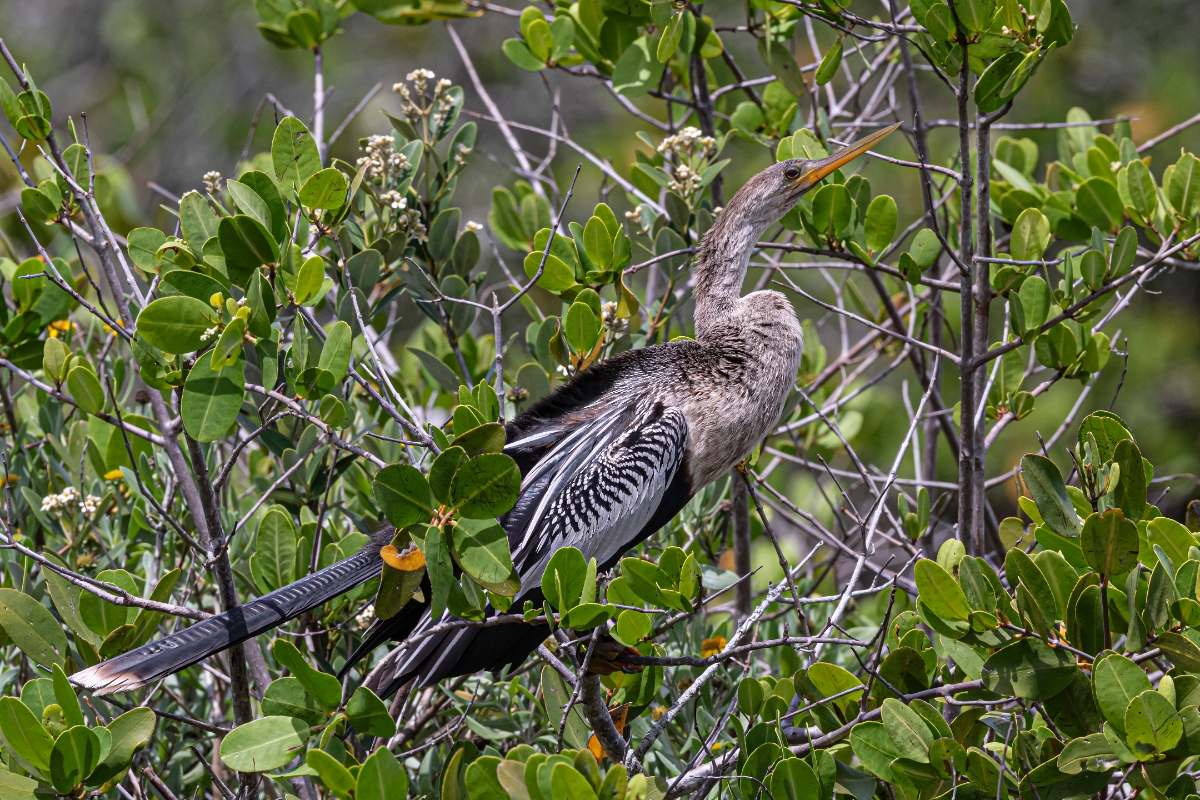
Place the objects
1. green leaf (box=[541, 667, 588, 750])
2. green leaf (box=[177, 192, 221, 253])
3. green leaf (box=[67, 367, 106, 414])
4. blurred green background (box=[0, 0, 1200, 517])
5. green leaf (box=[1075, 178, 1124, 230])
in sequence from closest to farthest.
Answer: green leaf (box=[541, 667, 588, 750]) → green leaf (box=[177, 192, 221, 253]) → green leaf (box=[67, 367, 106, 414]) → green leaf (box=[1075, 178, 1124, 230]) → blurred green background (box=[0, 0, 1200, 517])

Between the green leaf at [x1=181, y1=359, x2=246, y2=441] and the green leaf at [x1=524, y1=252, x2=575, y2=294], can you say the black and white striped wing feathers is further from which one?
the green leaf at [x1=181, y1=359, x2=246, y2=441]

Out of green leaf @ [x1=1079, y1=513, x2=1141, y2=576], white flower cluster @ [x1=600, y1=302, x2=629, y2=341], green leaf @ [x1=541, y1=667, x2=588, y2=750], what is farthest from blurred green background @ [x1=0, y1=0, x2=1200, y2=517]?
green leaf @ [x1=1079, y1=513, x2=1141, y2=576]

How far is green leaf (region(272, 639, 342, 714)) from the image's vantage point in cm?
165

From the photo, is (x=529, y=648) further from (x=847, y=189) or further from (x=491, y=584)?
(x=847, y=189)

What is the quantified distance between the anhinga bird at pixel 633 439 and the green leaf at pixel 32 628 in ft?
1.19

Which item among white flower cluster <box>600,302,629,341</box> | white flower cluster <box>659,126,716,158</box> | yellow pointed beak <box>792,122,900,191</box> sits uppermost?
white flower cluster <box>659,126,716,158</box>

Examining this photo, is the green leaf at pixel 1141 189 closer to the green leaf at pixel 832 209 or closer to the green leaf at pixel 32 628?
the green leaf at pixel 832 209

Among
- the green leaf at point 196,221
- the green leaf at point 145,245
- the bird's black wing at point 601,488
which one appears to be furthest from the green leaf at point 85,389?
the bird's black wing at point 601,488

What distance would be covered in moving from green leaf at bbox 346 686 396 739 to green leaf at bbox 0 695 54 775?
495 mm

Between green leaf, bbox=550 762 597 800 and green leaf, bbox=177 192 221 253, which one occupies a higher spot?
green leaf, bbox=177 192 221 253

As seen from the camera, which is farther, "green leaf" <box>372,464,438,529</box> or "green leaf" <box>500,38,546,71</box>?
"green leaf" <box>500,38,546,71</box>

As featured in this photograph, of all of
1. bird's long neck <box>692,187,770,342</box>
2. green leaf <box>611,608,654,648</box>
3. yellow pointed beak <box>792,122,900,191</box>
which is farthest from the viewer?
bird's long neck <box>692,187,770,342</box>

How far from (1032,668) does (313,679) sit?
119cm

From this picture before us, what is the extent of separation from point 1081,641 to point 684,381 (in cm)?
137
